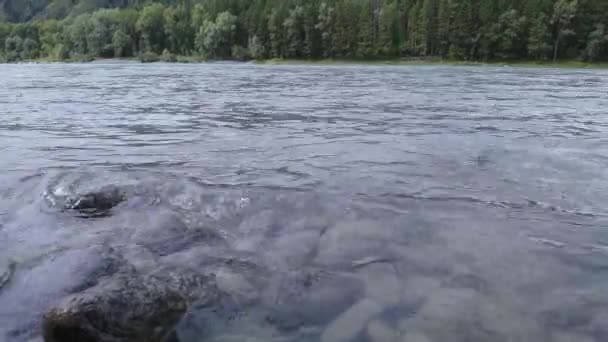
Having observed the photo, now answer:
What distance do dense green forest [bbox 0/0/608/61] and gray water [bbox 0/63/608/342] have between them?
89685mm

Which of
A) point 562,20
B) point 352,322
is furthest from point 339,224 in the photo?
point 562,20

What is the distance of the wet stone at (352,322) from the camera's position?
16.4ft

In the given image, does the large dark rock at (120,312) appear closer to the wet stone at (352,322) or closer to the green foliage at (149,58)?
the wet stone at (352,322)

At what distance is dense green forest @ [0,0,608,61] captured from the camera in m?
94.8

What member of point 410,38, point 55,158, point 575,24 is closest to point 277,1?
point 410,38

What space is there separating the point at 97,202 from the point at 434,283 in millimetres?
5961

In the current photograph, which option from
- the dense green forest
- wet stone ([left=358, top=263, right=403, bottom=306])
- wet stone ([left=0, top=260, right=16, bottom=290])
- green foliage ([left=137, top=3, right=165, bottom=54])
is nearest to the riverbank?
the dense green forest

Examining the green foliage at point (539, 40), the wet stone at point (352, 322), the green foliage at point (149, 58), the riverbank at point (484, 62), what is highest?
the green foliage at point (539, 40)

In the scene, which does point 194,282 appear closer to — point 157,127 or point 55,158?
point 55,158

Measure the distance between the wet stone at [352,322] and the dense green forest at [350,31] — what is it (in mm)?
96846

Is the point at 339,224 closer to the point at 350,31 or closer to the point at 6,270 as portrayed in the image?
the point at 6,270

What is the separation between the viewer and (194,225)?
7.83 meters

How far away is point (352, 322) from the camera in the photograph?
525 cm

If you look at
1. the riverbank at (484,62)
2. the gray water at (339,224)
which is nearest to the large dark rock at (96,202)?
the gray water at (339,224)
